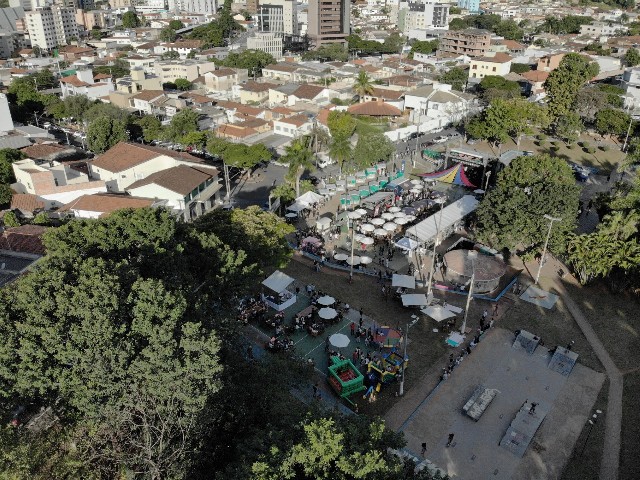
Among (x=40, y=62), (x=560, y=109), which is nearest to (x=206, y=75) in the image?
(x=40, y=62)

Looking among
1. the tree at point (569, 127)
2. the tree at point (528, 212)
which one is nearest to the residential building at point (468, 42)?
the tree at point (569, 127)

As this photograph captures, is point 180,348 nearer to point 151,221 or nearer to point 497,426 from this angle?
point 151,221

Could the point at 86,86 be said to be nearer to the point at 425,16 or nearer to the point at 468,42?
the point at 468,42

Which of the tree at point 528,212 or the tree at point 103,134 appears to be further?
the tree at point 103,134

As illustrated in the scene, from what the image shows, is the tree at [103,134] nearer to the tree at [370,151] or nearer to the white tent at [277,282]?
the tree at [370,151]

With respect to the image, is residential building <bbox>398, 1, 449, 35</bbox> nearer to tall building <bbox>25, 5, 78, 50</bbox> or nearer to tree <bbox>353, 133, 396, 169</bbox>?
tall building <bbox>25, 5, 78, 50</bbox>
